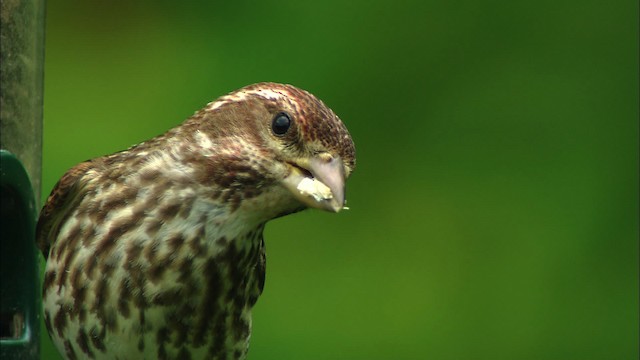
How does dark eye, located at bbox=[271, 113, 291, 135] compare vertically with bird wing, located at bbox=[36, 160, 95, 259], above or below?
above

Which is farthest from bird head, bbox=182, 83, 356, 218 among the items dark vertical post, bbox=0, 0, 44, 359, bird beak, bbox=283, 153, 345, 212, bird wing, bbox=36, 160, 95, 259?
dark vertical post, bbox=0, 0, 44, 359

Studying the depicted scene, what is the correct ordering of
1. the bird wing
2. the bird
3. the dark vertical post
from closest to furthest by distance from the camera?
the bird → the bird wing → the dark vertical post

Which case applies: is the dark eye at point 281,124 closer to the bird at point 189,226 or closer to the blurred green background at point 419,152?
the bird at point 189,226

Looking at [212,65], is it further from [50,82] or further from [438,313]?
[438,313]

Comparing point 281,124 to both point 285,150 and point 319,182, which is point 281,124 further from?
point 319,182

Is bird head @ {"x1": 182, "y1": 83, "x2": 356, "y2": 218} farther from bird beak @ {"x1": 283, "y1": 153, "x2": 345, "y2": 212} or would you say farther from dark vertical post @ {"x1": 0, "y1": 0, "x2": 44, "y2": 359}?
dark vertical post @ {"x1": 0, "y1": 0, "x2": 44, "y2": 359}

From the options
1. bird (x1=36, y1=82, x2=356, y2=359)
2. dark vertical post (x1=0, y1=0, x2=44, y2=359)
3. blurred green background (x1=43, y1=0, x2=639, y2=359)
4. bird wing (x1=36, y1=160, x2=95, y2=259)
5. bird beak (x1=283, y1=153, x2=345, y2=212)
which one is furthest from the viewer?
blurred green background (x1=43, y1=0, x2=639, y2=359)

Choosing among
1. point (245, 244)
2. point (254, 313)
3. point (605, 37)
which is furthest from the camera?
point (605, 37)

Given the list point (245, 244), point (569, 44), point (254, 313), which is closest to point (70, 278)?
point (245, 244)

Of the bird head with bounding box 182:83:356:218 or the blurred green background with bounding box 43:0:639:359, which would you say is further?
the blurred green background with bounding box 43:0:639:359

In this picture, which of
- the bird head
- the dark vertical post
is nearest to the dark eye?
the bird head
